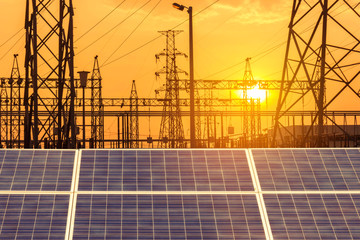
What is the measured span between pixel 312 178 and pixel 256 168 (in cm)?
86

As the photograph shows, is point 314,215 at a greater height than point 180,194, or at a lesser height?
lesser

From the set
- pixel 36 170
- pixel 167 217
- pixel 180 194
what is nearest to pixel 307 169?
pixel 180 194

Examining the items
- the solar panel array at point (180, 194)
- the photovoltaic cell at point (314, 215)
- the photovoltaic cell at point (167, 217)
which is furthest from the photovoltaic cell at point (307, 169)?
the photovoltaic cell at point (167, 217)

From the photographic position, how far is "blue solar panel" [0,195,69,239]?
31.4 ft

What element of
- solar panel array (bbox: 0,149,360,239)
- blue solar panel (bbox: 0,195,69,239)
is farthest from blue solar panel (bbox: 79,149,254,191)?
blue solar panel (bbox: 0,195,69,239)

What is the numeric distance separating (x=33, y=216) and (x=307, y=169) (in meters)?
4.23

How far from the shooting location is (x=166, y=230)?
→ 9.66 m

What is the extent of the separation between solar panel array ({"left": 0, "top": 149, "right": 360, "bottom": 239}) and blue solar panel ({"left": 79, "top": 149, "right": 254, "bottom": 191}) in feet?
0.05

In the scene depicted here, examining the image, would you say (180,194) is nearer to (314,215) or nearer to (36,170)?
(314,215)

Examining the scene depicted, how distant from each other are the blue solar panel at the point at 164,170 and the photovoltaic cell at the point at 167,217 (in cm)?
26

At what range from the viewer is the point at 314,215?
1024 centimetres

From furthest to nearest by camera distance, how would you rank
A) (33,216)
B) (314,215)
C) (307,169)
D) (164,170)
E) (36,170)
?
(307,169)
(164,170)
(36,170)
(314,215)
(33,216)

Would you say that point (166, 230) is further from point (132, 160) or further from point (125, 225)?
point (132, 160)

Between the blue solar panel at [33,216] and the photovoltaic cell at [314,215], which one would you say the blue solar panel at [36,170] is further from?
the photovoltaic cell at [314,215]
